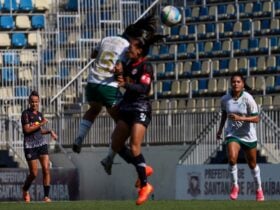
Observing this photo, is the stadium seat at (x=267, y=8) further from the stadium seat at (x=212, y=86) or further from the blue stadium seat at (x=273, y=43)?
the stadium seat at (x=212, y=86)

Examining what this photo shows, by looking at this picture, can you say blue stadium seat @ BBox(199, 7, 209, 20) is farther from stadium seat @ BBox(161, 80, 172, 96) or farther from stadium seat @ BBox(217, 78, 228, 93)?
stadium seat @ BBox(217, 78, 228, 93)

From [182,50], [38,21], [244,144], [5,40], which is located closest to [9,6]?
[38,21]

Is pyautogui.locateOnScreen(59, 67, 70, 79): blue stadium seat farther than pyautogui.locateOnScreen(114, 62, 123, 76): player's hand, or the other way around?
pyautogui.locateOnScreen(59, 67, 70, 79): blue stadium seat

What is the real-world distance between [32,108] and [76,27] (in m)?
11.6

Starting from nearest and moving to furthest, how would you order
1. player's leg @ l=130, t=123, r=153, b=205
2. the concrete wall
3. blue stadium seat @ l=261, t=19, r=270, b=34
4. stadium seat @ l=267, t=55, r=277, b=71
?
player's leg @ l=130, t=123, r=153, b=205, the concrete wall, stadium seat @ l=267, t=55, r=277, b=71, blue stadium seat @ l=261, t=19, r=270, b=34

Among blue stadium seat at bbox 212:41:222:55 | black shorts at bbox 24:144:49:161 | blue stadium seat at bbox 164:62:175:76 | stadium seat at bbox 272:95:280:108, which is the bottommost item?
black shorts at bbox 24:144:49:161

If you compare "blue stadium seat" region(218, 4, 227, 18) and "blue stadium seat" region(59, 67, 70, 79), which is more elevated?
"blue stadium seat" region(218, 4, 227, 18)

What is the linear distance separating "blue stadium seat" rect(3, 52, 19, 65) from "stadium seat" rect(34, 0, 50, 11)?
3568 millimetres

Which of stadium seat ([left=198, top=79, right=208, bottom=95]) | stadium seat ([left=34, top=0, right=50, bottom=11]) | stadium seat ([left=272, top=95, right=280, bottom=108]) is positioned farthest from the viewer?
stadium seat ([left=34, top=0, right=50, bottom=11])

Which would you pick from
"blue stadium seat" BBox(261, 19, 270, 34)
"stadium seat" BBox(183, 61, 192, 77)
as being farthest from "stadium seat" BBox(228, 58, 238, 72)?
"stadium seat" BBox(183, 61, 192, 77)

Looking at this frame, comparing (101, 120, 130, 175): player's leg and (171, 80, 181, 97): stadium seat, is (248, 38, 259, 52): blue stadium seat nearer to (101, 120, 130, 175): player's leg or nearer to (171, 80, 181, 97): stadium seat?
(171, 80, 181, 97): stadium seat

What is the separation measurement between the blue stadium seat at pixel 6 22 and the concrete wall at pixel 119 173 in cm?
598

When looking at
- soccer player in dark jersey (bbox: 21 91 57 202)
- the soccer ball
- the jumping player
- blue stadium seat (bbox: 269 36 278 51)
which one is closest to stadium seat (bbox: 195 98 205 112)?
the soccer ball

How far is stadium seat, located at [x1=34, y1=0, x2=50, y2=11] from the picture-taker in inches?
1459
